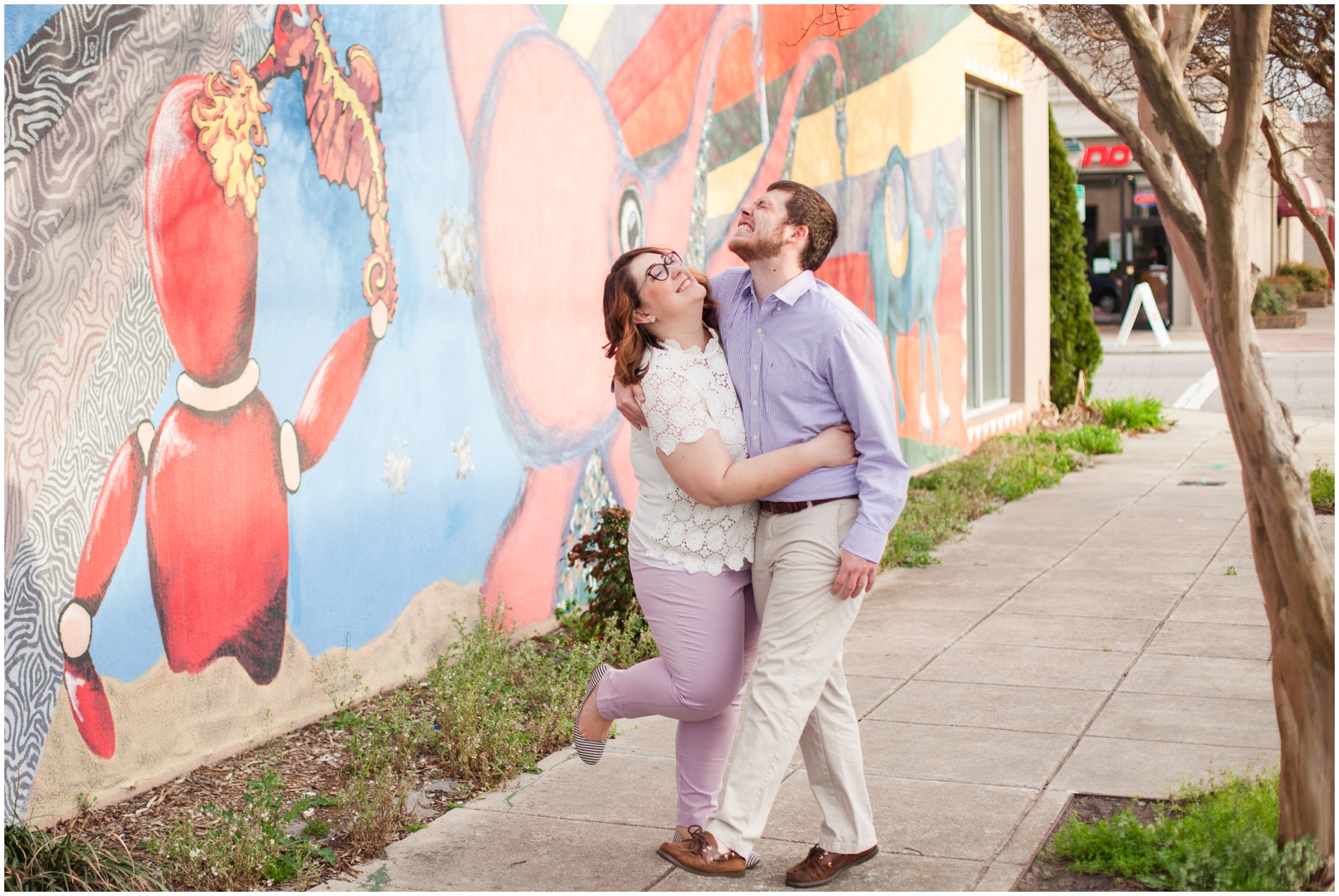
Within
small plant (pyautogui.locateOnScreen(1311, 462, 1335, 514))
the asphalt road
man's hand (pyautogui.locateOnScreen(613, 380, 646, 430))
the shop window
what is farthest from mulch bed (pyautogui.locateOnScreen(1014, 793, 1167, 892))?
the asphalt road

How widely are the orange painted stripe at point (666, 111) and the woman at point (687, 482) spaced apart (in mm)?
3437

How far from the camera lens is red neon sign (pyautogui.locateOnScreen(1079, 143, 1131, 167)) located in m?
28.9

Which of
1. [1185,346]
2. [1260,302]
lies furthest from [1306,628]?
[1260,302]

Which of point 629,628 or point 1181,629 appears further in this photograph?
point 1181,629

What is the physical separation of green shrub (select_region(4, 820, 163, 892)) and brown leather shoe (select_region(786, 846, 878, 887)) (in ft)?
5.33

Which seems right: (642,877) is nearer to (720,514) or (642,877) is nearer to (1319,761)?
(720,514)

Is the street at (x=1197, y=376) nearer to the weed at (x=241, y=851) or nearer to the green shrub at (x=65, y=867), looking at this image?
the weed at (x=241, y=851)

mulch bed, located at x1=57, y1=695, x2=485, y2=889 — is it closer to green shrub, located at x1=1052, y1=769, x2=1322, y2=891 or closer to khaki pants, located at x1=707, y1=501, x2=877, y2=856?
khaki pants, located at x1=707, y1=501, x2=877, y2=856

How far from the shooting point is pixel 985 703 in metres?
5.09

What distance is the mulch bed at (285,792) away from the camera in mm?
3797

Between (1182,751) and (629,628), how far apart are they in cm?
220

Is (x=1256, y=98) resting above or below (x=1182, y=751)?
above

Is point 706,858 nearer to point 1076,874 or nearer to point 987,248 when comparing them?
point 1076,874

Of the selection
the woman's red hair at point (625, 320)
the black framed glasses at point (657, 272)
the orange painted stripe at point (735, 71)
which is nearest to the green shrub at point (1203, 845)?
the woman's red hair at point (625, 320)
